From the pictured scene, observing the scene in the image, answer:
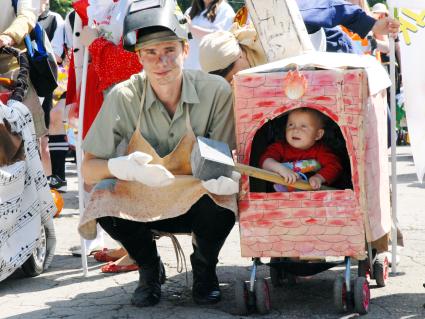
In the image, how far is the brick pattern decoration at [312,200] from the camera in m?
3.99

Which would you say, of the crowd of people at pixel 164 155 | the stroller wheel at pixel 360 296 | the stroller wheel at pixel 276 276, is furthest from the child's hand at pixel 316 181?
the stroller wheel at pixel 276 276

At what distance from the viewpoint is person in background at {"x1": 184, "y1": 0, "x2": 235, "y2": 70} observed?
671cm

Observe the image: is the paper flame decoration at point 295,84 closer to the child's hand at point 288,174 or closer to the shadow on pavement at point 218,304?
the child's hand at point 288,174

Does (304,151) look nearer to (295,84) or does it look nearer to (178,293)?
(295,84)

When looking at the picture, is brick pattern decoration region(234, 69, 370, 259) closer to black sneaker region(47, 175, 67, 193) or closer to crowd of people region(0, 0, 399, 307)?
crowd of people region(0, 0, 399, 307)

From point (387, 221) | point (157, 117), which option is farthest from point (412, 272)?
point (157, 117)

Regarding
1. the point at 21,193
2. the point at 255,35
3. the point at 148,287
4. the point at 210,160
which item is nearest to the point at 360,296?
the point at 210,160

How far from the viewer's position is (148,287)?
4379 millimetres

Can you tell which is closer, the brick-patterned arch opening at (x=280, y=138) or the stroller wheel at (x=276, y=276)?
the brick-patterned arch opening at (x=280, y=138)

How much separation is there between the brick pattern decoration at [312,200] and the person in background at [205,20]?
106 inches

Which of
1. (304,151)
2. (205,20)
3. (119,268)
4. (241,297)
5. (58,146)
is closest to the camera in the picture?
(241,297)

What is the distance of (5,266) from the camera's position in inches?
184

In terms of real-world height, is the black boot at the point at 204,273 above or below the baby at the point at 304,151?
below

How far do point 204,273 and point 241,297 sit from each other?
0.28 metres
